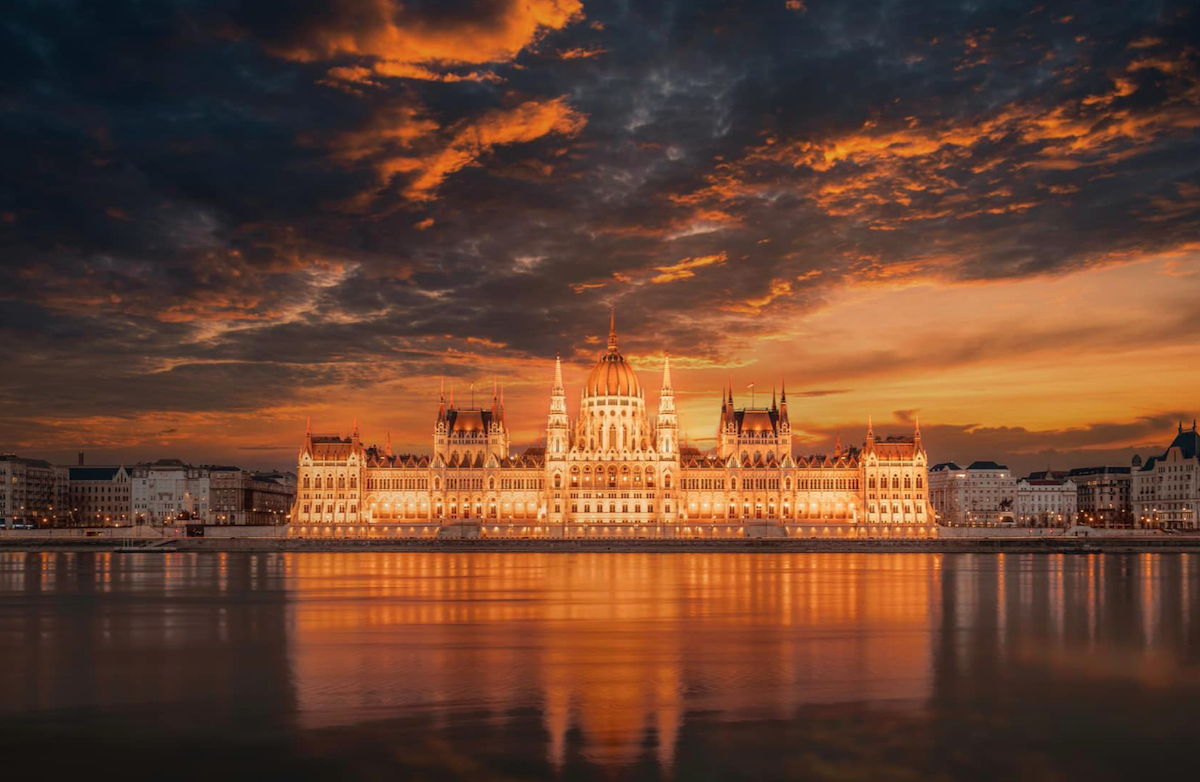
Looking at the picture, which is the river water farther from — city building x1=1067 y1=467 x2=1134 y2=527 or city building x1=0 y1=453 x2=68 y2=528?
city building x1=1067 y1=467 x2=1134 y2=527

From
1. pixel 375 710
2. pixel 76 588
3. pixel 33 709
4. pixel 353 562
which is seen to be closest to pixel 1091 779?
pixel 375 710

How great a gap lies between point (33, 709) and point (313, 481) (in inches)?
4686

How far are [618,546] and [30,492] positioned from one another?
325 ft

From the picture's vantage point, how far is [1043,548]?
122188mm

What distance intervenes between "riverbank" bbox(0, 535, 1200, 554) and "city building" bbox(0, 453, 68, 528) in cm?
4407

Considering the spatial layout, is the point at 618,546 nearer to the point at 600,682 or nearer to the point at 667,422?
the point at 667,422

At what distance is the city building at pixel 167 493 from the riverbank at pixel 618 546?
51.7 meters

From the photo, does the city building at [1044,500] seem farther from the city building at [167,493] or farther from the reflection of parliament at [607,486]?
the city building at [167,493]

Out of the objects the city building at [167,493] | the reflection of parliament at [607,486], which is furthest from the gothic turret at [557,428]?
the city building at [167,493]

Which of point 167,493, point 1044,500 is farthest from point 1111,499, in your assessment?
point 167,493

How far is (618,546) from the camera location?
121 m

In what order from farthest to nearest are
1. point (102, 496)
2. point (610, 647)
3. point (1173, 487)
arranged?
point (102, 496)
point (1173, 487)
point (610, 647)

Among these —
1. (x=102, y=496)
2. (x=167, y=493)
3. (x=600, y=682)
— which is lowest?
(x=600, y=682)

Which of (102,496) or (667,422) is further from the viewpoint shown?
(102,496)
